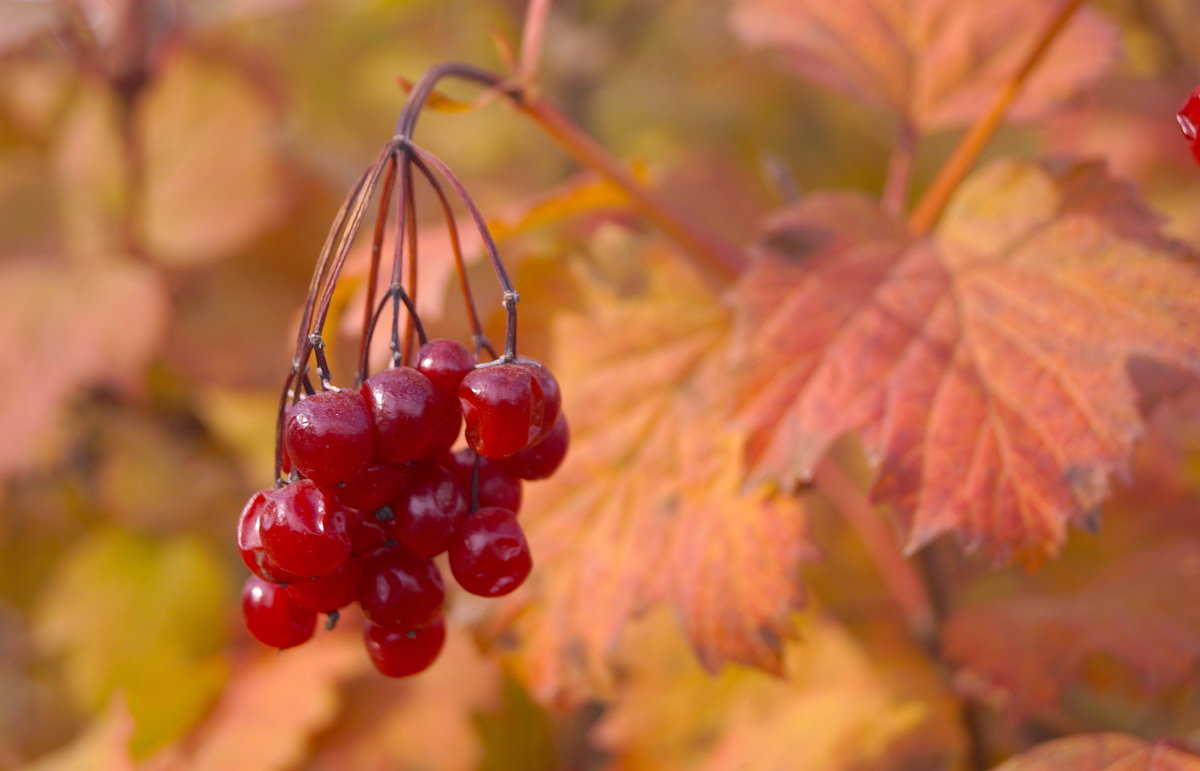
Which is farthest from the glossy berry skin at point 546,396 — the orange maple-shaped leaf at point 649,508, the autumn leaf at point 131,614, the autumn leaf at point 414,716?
the autumn leaf at point 131,614

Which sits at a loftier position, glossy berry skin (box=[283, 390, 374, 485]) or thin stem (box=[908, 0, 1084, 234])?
thin stem (box=[908, 0, 1084, 234])

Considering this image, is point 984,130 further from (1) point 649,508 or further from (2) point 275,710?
(2) point 275,710

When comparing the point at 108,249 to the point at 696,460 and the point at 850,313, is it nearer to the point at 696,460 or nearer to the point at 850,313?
the point at 696,460

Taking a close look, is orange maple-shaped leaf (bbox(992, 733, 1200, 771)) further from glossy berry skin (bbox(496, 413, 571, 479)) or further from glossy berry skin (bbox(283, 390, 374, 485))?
glossy berry skin (bbox(283, 390, 374, 485))

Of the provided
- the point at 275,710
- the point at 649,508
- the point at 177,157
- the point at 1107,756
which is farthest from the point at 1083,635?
the point at 177,157

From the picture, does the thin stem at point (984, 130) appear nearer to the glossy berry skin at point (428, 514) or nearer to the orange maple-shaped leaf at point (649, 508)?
the orange maple-shaped leaf at point (649, 508)

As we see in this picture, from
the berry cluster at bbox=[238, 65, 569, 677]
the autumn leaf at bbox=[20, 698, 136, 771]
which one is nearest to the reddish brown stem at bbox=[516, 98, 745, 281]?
the berry cluster at bbox=[238, 65, 569, 677]

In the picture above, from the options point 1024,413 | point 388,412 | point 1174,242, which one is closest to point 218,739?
point 388,412
